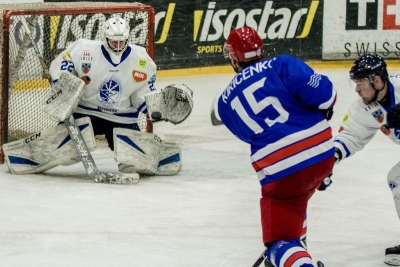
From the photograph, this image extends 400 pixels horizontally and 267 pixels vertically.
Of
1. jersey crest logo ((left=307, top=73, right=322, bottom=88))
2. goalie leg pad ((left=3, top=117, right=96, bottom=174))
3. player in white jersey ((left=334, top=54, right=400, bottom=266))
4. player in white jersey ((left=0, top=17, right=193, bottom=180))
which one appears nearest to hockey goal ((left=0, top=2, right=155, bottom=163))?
goalie leg pad ((left=3, top=117, right=96, bottom=174))

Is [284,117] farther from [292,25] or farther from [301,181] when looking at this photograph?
[292,25]

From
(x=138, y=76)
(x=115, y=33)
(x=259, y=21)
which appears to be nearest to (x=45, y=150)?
(x=138, y=76)

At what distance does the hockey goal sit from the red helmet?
111 inches

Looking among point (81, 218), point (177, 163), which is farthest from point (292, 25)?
point (81, 218)

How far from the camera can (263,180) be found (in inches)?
130

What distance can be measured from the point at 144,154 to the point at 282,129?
2433 millimetres

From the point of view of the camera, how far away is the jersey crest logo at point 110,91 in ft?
18.4

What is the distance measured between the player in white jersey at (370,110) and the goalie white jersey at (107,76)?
1.91 metres

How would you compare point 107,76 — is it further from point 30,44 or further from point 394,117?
point 394,117

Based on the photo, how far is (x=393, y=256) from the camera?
4.00 m

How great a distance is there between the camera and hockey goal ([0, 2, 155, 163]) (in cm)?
586

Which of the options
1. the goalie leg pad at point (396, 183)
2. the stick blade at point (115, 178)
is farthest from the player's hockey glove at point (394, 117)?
the stick blade at point (115, 178)

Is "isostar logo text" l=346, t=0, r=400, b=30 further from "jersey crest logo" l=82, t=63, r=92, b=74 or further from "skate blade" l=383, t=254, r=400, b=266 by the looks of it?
"skate blade" l=383, t=254, r=400, b=266

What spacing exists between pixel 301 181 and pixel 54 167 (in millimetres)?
2782
